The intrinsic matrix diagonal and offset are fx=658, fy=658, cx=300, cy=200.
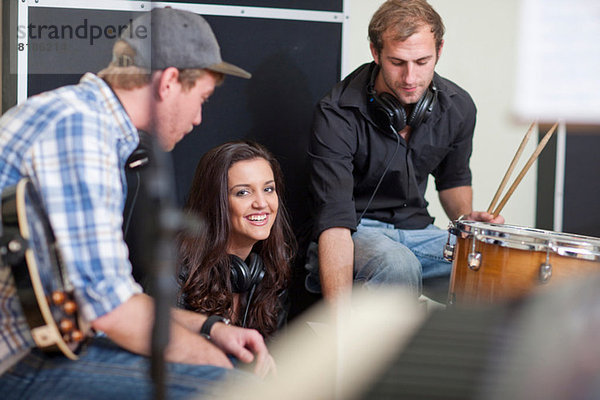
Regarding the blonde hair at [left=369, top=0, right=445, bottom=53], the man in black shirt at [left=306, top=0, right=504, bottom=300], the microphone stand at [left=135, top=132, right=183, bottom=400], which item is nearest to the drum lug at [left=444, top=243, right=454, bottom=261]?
the man in black shirt at [left=306, top=0, right=504, bottom=300]

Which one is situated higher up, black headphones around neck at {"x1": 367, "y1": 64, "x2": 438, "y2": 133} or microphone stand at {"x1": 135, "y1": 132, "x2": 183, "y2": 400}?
black headphones around neck at {"x1": 367, "y1": 64, "x2": 438, "y2": 133}

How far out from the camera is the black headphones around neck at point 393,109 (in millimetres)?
2299

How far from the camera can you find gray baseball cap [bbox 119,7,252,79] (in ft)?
4.46

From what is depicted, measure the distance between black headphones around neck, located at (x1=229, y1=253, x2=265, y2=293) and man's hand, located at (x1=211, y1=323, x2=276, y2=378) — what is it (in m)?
0.63

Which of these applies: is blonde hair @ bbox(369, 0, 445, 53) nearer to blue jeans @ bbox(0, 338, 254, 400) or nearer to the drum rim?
the drum rim

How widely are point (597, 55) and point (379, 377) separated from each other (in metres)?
0.36

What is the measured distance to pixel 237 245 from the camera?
2205 mm

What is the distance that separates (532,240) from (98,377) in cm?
119

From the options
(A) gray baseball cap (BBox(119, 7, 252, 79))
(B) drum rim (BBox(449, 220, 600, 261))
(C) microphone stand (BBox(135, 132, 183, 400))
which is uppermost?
(A) gray baseball cap (BBox(119, 7, 252, 79))

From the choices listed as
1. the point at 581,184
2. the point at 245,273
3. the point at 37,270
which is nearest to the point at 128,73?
the point at 37,270

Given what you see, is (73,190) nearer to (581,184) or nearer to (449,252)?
(449,252)

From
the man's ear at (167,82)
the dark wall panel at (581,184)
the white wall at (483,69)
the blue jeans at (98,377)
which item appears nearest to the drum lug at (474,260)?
the blue jeans at (98,377)

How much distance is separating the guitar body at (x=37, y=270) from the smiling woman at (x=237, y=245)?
88 cm

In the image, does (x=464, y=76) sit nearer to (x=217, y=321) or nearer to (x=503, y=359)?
(x=217, y=321)
